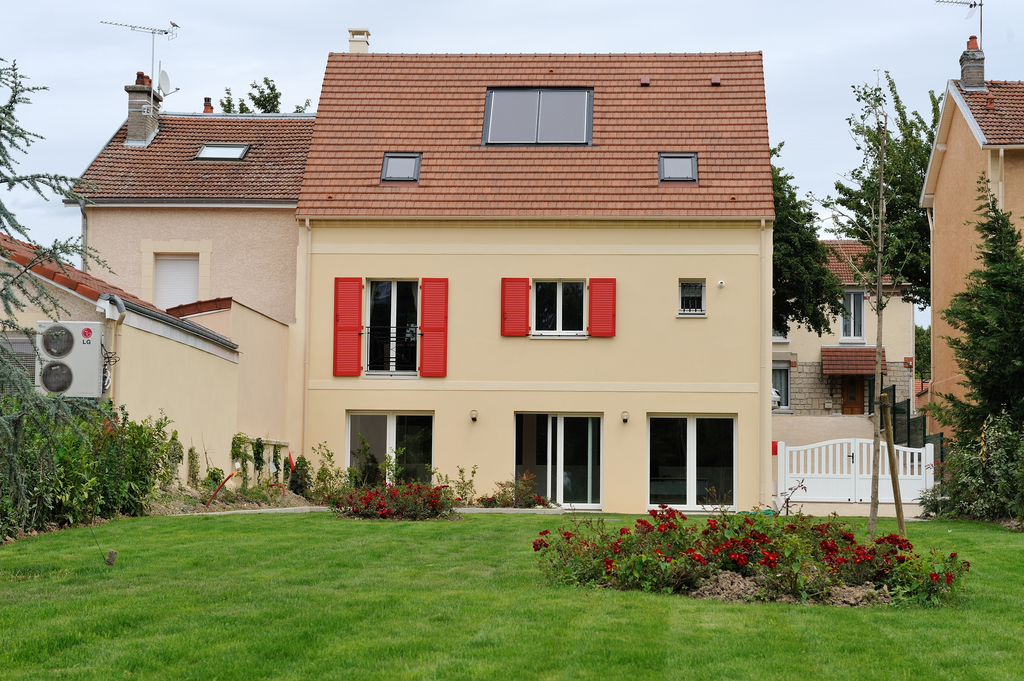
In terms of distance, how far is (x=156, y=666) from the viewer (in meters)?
5.75

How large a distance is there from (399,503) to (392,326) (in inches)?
243

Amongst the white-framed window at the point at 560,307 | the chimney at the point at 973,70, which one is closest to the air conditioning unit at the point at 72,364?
the white-framed window at the point at 560,307

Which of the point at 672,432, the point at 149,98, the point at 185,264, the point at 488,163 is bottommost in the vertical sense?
the point at 672,432

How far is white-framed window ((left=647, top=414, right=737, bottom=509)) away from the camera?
60.8 ft

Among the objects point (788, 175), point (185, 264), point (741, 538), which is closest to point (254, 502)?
point (185, 264)

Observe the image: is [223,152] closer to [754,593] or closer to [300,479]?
[300,479]

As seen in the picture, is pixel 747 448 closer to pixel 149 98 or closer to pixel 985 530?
pixel 985 530

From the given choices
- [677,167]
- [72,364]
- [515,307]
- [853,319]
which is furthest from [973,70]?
[72,364]

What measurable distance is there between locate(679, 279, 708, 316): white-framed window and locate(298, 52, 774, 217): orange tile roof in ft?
3.98

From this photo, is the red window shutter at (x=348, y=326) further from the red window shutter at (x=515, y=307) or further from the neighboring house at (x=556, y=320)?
the red window shutter at (x=515, y=307)

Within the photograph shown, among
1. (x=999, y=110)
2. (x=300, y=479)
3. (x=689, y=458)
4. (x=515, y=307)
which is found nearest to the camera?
(x=300, y=479)

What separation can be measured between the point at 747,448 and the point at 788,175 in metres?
13.1

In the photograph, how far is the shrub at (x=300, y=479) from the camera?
1830 cm

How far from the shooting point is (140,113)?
22.0m
